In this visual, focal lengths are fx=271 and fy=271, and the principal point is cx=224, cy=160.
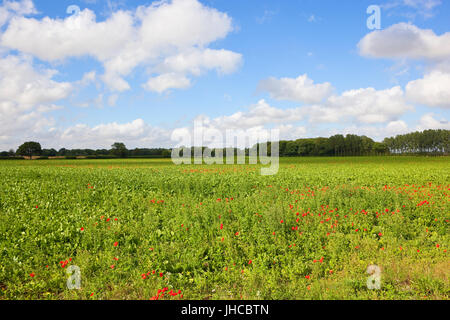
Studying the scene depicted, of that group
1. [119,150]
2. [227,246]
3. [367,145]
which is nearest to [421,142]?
[367,145]

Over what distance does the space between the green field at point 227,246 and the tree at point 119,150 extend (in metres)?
84.4

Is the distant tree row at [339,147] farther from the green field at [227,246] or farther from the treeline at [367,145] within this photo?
the green field at [227,246]

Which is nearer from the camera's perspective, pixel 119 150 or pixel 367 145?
pixel 119 150

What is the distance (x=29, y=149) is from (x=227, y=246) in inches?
4297

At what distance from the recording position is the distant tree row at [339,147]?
93.3 metres

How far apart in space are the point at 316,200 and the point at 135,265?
7.42 meters

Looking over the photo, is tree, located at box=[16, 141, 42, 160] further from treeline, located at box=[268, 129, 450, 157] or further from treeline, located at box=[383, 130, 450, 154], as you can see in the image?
treeline, located at box=[383, 130, 450, 154]

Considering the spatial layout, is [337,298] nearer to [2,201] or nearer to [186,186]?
[186,186]

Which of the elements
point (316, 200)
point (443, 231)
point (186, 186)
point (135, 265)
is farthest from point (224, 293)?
point (186, 186)

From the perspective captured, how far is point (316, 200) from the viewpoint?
1111cm

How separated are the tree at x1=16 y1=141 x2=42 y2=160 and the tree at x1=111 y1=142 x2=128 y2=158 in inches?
988

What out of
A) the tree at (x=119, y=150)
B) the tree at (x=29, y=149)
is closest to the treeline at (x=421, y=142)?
the tree at (x=119, y=150)

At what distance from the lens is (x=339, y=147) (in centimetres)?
12206

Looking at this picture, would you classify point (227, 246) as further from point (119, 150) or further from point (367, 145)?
point (367, 145)
